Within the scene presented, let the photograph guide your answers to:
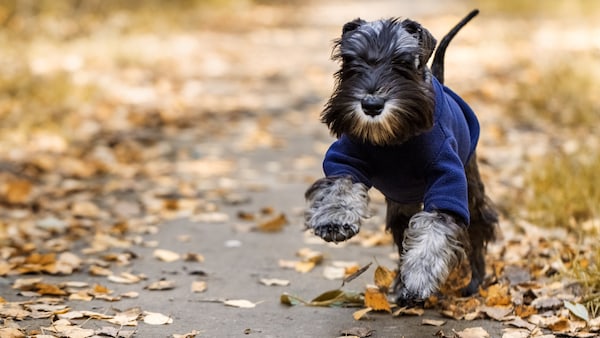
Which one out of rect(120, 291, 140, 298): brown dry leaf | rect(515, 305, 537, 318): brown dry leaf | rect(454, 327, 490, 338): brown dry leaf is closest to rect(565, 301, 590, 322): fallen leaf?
rect(515, 305, 537, 318): brown dry leaf

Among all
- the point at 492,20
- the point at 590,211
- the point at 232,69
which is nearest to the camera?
the point at 590,211

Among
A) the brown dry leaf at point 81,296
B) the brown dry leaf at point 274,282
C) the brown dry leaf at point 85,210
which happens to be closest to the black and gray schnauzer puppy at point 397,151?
the brown dry leaf at point 274,282

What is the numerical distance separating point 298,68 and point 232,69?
120 cm

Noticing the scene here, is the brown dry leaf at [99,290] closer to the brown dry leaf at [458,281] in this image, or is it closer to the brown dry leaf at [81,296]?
the brown dry leaf at [81,296]

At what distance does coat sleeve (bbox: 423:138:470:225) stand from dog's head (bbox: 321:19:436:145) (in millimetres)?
210

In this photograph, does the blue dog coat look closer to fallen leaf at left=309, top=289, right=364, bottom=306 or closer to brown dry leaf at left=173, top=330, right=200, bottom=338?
fallen leaf at left=309, top=289, right=364, bottom=306

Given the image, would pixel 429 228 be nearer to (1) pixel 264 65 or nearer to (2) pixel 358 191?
(2) pixel 358 191

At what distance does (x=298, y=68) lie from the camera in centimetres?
1491

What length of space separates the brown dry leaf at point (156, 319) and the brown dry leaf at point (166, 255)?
1159 mm

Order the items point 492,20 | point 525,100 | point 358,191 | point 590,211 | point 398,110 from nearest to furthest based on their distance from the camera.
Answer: point 398,110 → point 358,191 → point 590,211 → point 525,100 → point 492,20

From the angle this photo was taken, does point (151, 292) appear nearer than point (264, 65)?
Yes

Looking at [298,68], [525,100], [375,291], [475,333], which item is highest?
[298,68]

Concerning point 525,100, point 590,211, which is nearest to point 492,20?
point 525,100

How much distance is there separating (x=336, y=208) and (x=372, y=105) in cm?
50
